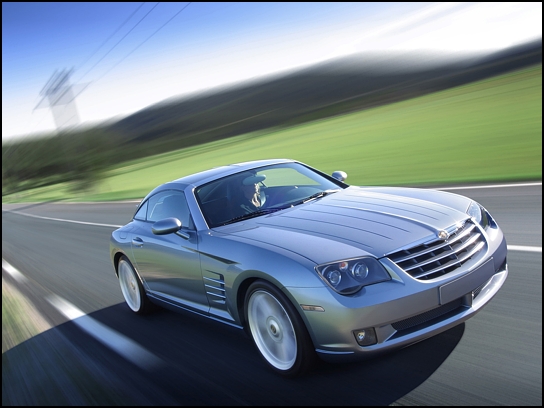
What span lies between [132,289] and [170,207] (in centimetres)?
129

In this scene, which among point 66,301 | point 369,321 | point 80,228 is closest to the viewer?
point 369,321

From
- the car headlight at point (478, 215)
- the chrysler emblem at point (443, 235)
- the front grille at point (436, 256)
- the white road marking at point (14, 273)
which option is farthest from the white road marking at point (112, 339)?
the white road marking at point (14, 273)

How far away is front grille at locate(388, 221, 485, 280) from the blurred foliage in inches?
435

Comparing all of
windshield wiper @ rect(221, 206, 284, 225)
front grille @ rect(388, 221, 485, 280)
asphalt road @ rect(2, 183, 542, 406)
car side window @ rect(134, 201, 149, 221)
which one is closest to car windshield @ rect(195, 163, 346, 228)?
windshield wiper @ rect(221, 206, 284, 225)

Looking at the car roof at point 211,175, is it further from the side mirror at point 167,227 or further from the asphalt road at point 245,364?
the asphalt road at point 245,364

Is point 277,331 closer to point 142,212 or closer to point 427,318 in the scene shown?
point 427,318

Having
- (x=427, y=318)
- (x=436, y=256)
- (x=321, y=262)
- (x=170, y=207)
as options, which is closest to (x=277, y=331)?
(x=321, y=262)

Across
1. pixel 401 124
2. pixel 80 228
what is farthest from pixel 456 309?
pixel 401 124

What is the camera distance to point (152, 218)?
5.50 meters

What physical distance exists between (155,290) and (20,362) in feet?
4.53

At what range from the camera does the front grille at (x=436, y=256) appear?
127 inches

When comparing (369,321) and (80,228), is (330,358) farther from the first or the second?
(80,228)

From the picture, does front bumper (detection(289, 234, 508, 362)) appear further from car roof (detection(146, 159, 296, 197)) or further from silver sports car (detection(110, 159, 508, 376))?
car roof (detection(146, 159, 296, 197))

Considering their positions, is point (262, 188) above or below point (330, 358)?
above
